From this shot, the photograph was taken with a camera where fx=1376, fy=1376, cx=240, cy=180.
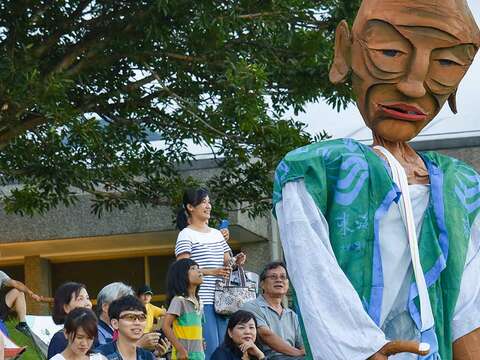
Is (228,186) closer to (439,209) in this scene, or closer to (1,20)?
(1,20)

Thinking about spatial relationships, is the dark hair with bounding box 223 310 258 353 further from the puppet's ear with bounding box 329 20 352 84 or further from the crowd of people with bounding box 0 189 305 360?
the puppet's ear with bounding box 329 20 352 84

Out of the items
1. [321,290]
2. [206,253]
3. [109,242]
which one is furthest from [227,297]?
[109,242]

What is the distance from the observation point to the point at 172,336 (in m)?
9.17

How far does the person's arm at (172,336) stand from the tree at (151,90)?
321 centimetres

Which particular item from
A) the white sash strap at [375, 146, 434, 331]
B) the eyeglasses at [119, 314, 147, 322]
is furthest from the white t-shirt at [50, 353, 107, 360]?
the white sash strap at [375, 146, 434, 331]

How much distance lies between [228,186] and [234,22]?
2308 mm

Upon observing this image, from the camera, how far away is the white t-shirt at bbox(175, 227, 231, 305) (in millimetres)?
9586

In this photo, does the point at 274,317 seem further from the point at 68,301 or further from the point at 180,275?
the point at 68,301

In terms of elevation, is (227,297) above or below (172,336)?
above

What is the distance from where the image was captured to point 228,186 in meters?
14.2

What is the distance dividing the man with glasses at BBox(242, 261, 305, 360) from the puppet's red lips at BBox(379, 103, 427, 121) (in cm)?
510

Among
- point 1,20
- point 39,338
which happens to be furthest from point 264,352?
point 1,20

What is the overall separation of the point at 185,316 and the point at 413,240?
4.98m

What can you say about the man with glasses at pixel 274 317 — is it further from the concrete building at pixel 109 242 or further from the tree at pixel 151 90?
the concrete building at pixel 109 242
